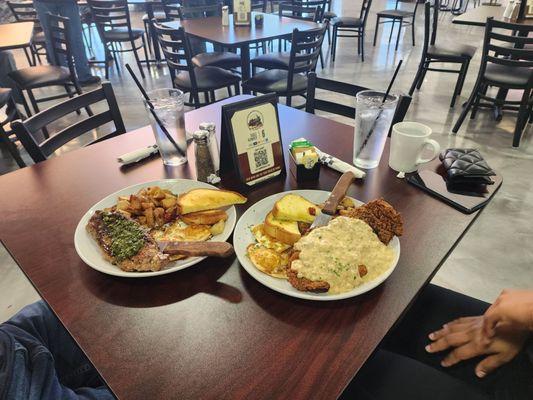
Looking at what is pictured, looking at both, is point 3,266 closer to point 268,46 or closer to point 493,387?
point 493,387

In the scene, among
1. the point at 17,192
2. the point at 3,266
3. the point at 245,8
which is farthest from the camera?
the point at 245,8

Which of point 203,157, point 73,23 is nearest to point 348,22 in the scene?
point 73,23

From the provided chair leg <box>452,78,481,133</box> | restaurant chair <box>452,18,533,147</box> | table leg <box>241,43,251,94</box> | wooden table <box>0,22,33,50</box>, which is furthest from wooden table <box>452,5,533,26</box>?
wooden table <box>0,22,33,50</box>

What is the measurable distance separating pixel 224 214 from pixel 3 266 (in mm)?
1989

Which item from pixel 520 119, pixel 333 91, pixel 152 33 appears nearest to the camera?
pixel 333 91

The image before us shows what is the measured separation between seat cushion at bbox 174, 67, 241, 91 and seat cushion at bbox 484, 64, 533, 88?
2.46 metres

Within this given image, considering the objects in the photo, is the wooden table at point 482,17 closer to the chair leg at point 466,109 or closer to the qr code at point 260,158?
the chair leg at point 466,109

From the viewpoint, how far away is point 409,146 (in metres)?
1.18

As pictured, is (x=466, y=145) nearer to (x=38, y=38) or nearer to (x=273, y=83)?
(x=273, y=83)

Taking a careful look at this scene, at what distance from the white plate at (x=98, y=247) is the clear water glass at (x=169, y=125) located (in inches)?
8.3

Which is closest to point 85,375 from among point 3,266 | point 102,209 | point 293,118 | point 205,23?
point 102,209

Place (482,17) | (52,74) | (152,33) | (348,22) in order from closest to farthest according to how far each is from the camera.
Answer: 1. (52,74)
2. (482,17)
3. (152,33)
4. (348,22)

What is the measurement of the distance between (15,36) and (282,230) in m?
4.03

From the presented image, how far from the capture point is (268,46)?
6.56 meters
